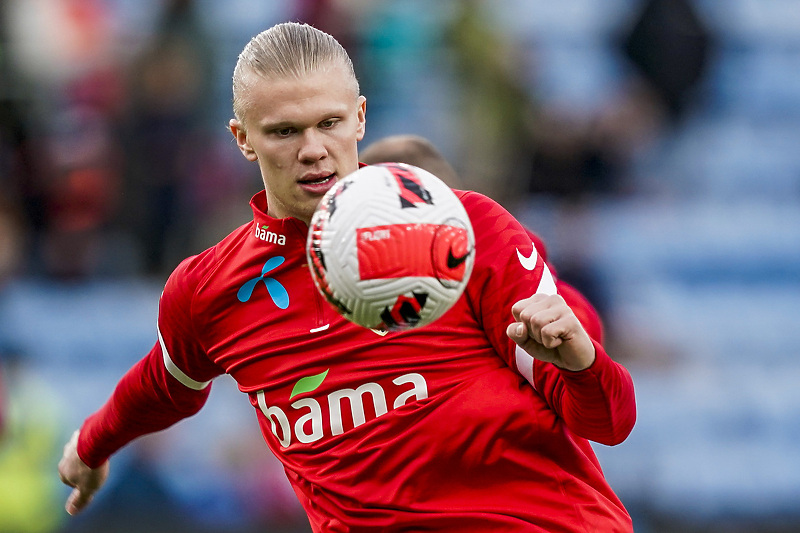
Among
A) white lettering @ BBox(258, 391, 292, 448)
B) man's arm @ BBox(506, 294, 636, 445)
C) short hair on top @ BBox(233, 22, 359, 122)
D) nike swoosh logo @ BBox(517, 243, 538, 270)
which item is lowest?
white lettering @ BBox(258, 391, 292, 448)

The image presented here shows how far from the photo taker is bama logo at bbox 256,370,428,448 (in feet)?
10.9

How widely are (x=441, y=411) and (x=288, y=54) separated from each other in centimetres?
110

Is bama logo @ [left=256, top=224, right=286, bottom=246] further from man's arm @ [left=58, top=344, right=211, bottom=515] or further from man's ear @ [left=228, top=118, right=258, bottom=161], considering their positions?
man's arm @ [left=58, top=344, right=211, bottom=515]

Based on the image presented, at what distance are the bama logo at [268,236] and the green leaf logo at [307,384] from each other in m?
0.42

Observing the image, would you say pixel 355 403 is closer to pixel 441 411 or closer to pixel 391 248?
pixel 441 411

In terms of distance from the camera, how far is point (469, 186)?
29.2ft

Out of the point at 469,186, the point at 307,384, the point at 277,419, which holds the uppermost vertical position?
the point at 307,384

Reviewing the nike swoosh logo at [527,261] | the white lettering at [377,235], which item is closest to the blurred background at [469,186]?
the nike swoosh logo at [527,261]

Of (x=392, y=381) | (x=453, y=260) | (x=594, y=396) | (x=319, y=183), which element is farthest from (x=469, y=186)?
(x=453, y=260)

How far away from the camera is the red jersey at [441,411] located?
3238mm

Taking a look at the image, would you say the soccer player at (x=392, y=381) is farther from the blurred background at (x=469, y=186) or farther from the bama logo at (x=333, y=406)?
the blurred background at (x=469, y=186)

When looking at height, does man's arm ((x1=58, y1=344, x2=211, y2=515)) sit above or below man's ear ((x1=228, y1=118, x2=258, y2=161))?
below

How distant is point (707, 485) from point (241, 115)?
604 centimetres

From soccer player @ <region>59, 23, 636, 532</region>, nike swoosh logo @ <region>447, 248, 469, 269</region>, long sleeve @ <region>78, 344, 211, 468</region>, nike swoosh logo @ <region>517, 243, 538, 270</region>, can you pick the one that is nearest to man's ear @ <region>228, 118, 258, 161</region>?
soccer player @ <region>59, 23, 636, 532</region>
